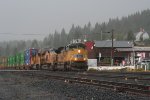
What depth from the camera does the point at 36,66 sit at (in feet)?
190

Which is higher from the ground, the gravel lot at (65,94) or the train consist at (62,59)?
the train consist at (62,59)

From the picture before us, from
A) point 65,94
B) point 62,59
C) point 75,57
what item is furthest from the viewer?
point 62,59

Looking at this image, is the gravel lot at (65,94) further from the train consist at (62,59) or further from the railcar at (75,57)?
the train consist at (62,59)

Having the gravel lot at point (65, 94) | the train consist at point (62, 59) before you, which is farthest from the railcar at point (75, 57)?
the gravel lot at point (65, 94)

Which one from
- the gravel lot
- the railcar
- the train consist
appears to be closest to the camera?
the gravel lot

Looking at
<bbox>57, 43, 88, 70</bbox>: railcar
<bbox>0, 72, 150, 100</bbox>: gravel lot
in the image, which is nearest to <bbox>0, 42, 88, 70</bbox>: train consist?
<bbox>57, 43, 88, 70</bbox>: railcar

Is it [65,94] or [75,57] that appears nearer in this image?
[65,94]

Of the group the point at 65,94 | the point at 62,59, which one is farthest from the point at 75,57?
the point at 65,94

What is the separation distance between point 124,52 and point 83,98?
75.9m

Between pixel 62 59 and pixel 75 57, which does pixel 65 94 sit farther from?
pixel 62 59

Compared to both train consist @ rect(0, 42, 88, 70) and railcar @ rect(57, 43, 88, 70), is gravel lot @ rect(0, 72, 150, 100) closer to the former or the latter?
railcar @ rect(57, 43, 88, 70)

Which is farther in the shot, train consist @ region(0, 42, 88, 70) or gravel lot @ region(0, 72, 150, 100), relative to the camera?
train consist @ region(0, 42, 88, 70)

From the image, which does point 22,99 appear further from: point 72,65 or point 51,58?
point 51,58

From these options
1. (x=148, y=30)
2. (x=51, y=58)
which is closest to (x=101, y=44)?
(x=51, y=58)
